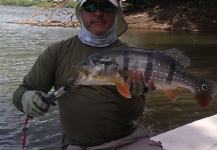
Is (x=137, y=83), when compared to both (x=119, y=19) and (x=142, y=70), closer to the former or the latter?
(x=142, y=70)

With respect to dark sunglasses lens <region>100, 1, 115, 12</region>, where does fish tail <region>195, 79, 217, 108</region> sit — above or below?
below

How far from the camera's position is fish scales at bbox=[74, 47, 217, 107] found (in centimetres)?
281

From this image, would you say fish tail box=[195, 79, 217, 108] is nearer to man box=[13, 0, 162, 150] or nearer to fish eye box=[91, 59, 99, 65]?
man box=[13, 0, 162, 150]

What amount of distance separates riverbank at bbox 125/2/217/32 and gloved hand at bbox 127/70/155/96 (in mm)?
24275

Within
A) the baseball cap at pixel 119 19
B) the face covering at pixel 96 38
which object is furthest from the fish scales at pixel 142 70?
the baseball cap at pixel 119 19

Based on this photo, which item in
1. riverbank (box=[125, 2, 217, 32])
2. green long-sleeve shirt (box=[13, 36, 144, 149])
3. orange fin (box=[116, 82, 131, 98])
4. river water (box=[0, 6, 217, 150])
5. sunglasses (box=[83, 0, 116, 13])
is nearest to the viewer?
A: orange fin (box=[116, 82, 131, 98])

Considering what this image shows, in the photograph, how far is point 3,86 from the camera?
10133 millimetres

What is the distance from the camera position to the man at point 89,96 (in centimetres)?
323

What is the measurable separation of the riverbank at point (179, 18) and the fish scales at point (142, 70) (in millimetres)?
24117

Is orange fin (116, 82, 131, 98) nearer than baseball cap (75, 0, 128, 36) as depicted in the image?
Yes

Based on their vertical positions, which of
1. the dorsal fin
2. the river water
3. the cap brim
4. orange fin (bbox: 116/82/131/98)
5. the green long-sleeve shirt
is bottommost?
the river water

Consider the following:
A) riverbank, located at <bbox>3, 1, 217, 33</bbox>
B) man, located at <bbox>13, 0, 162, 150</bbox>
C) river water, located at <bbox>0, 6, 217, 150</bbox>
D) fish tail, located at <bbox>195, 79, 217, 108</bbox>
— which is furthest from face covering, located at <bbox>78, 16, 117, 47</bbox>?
riverbank, located at <bbox>3, 1, 217, 33</bbox>

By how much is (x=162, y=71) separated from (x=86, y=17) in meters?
0.92

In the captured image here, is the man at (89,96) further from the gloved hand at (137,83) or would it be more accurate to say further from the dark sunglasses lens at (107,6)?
the gloved hand at (137,83)
